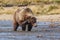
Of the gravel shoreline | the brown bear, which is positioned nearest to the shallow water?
the brown bear

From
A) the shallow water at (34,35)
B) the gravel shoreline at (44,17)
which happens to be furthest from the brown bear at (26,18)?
the gravel shoreline at (44,17)

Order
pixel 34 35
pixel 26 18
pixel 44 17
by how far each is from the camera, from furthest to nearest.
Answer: pixel 44 17, pixel 26 18, pixel 34 35

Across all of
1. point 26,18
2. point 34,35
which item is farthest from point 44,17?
point 34,35

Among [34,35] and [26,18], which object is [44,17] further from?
[34,35]

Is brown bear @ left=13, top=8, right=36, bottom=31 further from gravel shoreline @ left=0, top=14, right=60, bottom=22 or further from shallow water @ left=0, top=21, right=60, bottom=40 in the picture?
gravel shoreline @ left=0, top=14, right=60, bottom=22

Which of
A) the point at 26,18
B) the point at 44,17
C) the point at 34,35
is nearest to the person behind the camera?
the point at 34,35

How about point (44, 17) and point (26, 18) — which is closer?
Answer: point (26, 18)

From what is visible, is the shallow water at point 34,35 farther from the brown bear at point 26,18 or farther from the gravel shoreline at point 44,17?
the gravel shoreline at point 44,17

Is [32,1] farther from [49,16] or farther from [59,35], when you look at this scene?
[59,35]

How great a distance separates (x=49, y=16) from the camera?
70.8 ft

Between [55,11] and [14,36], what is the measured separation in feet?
31.5

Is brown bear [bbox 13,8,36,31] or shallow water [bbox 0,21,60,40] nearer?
shallow water [bbox 0,21,60,40]

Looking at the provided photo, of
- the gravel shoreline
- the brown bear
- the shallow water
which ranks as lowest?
the gravel shoreline

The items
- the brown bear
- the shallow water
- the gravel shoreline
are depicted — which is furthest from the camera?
the gravel shoreline
